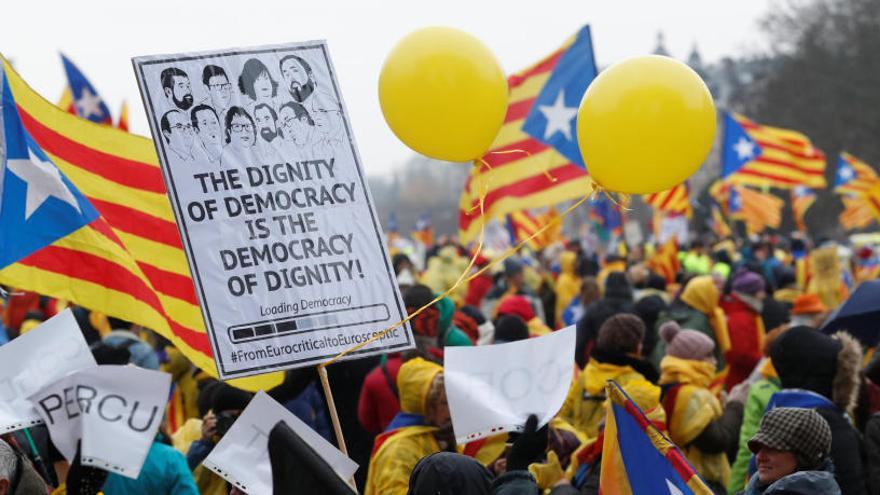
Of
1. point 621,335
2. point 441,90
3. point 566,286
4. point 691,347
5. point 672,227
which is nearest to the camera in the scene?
point 441,90

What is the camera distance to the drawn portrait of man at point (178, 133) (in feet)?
14.2

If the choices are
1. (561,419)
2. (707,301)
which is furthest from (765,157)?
(561,419)

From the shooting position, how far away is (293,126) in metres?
4.44

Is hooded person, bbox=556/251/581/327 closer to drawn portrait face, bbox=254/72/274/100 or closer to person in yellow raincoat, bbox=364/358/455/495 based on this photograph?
person in yellow raincoat, bbox=364/358/455/495

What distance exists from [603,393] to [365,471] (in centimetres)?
167

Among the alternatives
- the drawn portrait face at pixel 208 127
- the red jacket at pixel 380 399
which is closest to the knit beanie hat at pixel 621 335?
the red jacket at pixel 380 399

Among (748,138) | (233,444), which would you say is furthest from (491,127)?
(748,138)

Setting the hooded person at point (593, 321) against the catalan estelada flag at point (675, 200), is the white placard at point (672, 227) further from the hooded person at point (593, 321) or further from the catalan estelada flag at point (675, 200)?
the hooded person at point (593, 321)

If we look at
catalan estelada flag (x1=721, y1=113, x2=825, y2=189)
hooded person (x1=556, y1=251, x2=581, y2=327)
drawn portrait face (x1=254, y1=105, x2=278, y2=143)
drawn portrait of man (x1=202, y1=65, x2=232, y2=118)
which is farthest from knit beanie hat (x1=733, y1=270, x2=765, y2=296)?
catalan estelada flag (x1=721, y1=113, x2=825, y2=189)

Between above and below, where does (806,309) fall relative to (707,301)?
below

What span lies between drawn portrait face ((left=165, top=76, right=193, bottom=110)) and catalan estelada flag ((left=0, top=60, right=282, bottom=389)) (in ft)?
4.15

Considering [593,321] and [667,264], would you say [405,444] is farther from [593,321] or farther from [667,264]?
[667,264]

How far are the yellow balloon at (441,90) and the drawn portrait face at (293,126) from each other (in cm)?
41

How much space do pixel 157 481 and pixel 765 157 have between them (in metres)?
16.4
